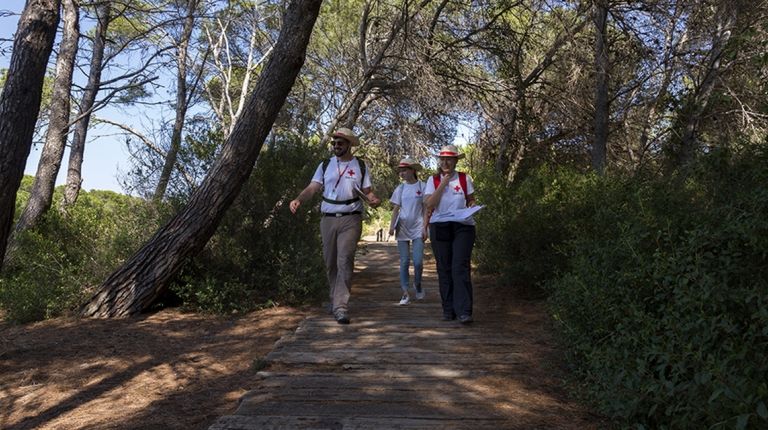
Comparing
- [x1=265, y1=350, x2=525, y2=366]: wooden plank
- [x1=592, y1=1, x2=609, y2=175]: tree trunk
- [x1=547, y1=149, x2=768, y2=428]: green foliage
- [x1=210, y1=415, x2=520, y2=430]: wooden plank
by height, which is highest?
[x1=592, y1=1, x2=609, y2=175]: tree trunk

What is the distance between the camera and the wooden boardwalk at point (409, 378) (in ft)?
11.5

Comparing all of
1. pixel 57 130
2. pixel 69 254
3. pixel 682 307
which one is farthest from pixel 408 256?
pixel 57 130

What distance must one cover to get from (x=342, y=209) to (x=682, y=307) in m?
3.76

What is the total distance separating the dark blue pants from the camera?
6066 mm

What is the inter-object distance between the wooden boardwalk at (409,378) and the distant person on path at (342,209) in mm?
435

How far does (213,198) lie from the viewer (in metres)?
7.02

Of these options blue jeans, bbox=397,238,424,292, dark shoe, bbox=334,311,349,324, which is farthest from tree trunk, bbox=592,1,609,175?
dark shoe, bbox=334,311,349,324

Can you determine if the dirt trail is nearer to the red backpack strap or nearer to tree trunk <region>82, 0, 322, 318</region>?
tree trunk <region>82, 0, 322, 318</region>

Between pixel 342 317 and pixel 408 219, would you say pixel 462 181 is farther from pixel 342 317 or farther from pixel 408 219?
pixel 342 317

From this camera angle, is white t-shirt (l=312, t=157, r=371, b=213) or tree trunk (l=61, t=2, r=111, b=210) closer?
white t-shirt (l=312, t=157, r=371, b=213)

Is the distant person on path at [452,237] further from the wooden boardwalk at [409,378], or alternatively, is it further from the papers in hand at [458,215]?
the wooden boardwalk at [409,378]

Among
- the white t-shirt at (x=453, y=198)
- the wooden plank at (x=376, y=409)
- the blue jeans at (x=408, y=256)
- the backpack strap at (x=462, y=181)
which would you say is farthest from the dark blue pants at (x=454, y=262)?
the wooden plank at (x=376, y=409)

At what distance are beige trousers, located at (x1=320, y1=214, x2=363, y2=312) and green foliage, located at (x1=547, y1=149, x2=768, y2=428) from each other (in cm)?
222

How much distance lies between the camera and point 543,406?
3.80 meters
